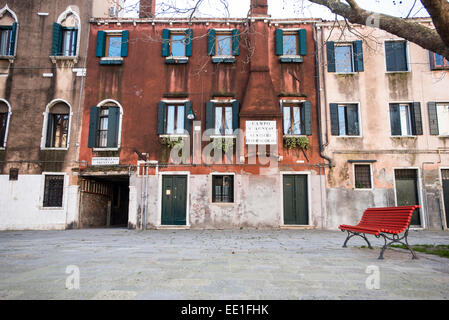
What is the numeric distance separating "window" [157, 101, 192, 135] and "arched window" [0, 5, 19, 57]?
7775mm

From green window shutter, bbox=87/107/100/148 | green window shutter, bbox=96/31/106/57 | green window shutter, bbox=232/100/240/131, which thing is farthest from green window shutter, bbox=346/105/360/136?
green window shutter, bbox=96/31/106/57

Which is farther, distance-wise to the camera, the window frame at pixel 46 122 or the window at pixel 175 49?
the window at pixel 175 49

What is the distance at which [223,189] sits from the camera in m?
13.1

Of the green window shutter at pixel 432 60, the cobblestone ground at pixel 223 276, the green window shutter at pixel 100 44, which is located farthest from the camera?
the green window shutter at pixel 100 44

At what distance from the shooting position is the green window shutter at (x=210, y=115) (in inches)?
520

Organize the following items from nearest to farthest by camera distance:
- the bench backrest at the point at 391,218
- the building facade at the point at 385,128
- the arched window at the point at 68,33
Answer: the bench backrest at the point at 391,218, the building facade at the point at 385,128, the arched window at the point at 68,33

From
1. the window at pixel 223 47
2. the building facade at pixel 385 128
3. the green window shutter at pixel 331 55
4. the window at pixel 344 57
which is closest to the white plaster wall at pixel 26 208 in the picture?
the window at pixel 223 47

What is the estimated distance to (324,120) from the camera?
13375 mm

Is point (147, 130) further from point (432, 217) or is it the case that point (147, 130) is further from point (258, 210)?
point (432, 217)

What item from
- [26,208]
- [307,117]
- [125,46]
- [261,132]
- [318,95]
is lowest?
[26,208]

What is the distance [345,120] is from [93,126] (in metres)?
11.4

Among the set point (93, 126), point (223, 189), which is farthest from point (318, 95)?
point (93, 126)

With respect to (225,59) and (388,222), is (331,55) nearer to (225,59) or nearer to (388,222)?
(225,59)

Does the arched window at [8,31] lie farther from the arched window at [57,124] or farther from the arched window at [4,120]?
the arched window at [57,124]
